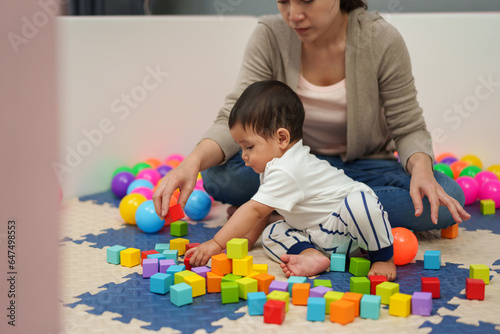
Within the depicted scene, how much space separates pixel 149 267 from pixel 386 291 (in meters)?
0.49

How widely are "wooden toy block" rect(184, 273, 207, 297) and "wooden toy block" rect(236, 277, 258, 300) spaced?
0.07 meters

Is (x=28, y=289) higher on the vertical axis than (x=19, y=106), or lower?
lower

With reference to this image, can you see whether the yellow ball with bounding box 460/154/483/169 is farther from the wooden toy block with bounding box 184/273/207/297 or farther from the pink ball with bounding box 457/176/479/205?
the wooden toy block with bounding box 184/273/207/297

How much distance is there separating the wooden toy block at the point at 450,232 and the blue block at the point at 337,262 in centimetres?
39

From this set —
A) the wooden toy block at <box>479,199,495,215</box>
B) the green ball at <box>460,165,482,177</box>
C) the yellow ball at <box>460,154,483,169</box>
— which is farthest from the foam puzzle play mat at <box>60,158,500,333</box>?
the yellow ball at <box>460,154,483,169</box>

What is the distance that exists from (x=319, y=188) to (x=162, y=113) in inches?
39.9

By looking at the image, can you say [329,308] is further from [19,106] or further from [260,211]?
[19,106]

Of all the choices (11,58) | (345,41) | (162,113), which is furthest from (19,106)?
(162,113)

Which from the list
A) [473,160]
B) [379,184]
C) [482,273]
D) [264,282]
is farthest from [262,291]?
[473,160]

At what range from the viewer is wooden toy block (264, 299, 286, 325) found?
0.92 meters

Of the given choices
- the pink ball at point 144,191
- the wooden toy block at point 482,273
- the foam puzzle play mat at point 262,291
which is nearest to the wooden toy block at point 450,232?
the foam puzzle play mat at point 262,291

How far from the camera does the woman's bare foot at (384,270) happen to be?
113 centimetres

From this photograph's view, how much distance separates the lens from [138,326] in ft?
3.05

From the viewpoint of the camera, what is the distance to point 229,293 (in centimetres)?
102
